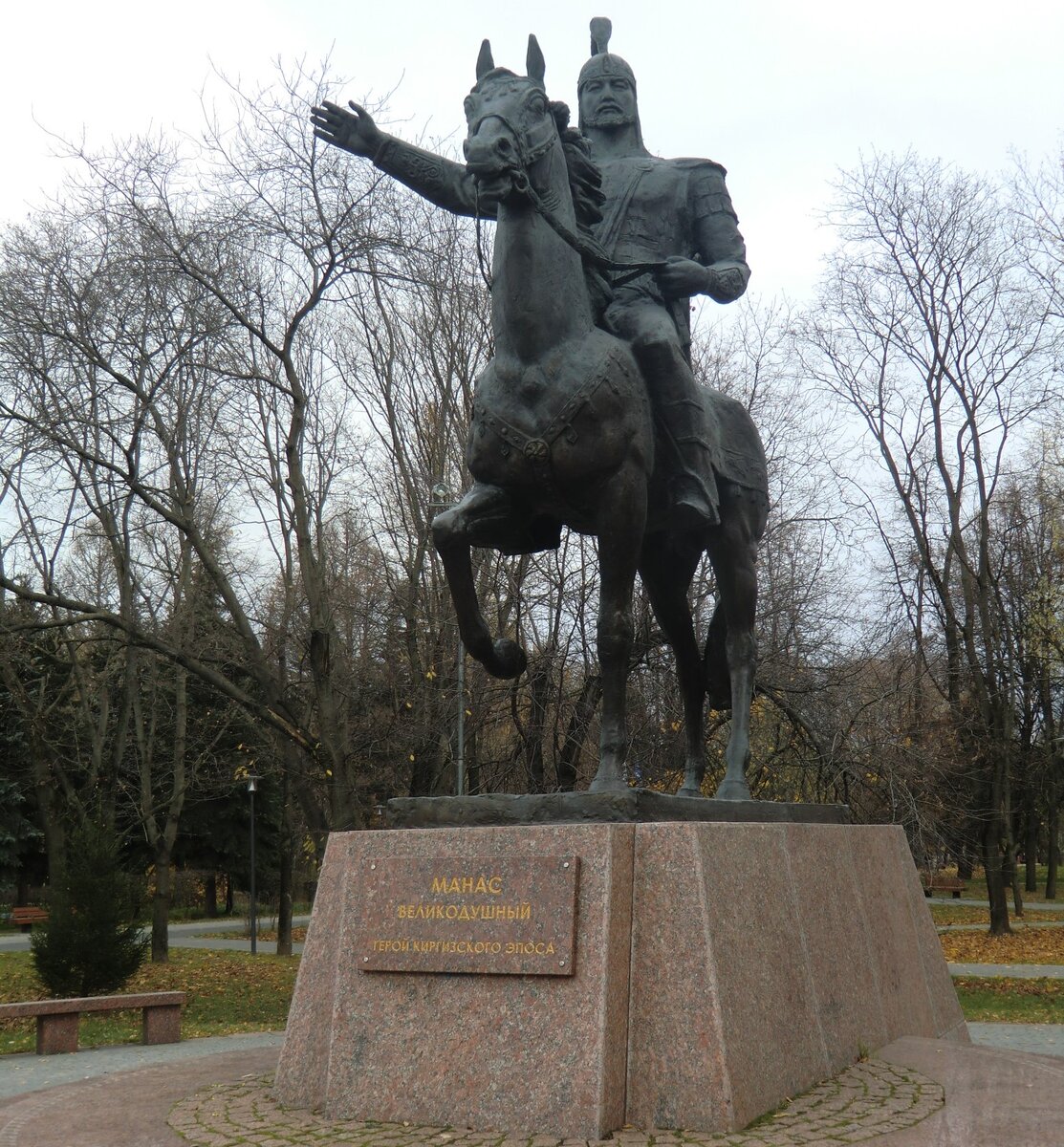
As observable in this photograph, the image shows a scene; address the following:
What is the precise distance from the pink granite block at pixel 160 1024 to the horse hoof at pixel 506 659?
5562 millimetres

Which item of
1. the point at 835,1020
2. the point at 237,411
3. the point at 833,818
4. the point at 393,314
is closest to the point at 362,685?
the point at 237,411

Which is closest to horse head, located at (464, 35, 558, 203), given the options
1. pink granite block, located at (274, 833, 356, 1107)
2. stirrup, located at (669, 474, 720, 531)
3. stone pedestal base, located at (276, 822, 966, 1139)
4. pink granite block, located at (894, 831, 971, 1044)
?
stirrup, located at (669, 474, 720, 531)

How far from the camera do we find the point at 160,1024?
10555 millimetres

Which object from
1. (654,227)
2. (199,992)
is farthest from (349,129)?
(199,992)

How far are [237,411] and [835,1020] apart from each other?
14758mm

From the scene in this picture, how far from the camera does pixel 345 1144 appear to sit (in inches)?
185

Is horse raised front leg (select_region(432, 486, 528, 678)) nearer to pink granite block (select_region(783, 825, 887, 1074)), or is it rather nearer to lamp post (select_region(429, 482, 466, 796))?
pink granite block (select_region(783, 825, 887, 1074))

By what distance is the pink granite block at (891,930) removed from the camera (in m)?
6.90

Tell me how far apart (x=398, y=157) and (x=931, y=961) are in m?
5.61

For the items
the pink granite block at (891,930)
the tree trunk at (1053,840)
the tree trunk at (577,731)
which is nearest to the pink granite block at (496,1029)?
the pink granite block at (891,930)

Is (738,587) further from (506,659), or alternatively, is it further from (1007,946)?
(1007,946)

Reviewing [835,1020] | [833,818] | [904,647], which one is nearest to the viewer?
[835,1020]

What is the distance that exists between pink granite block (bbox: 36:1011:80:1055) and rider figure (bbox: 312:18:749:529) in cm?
689

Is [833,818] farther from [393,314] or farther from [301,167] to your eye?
[393,314]
